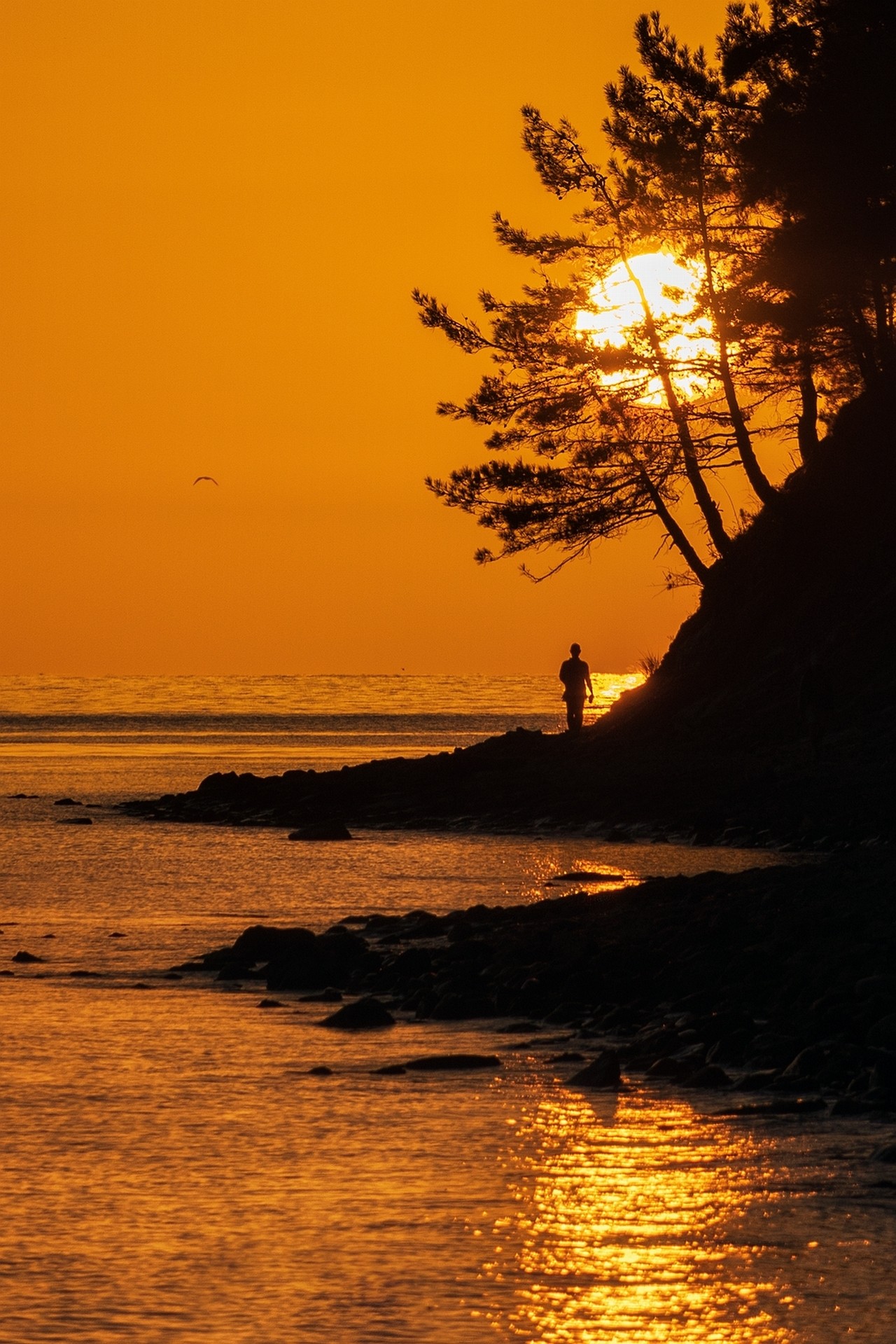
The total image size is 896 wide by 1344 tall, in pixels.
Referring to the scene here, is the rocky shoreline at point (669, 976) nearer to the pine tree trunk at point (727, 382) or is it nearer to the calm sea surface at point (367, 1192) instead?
the calm sea surface at point (367, 1192)

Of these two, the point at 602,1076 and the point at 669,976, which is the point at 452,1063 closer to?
the point at 602,1076

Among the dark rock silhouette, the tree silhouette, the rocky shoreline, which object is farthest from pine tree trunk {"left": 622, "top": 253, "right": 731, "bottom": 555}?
the dark rock silhouette

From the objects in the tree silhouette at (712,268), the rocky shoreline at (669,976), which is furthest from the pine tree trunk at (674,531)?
the rocky shoreline at (669,976)

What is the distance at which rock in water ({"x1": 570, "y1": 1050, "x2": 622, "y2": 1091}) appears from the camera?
37.0ft

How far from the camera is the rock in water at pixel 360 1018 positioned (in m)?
13.7

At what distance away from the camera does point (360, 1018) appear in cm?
1367

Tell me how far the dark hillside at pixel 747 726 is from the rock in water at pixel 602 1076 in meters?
15.0

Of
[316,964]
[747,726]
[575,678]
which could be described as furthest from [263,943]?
[575,678]

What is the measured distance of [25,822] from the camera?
3466cm

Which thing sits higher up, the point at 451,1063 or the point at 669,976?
the point at 669,976

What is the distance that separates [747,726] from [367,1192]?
23.9 metres

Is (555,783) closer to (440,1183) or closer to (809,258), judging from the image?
(809,258)

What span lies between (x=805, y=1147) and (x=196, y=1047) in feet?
15.0

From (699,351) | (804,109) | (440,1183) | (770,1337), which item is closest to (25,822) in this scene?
(699,351)
